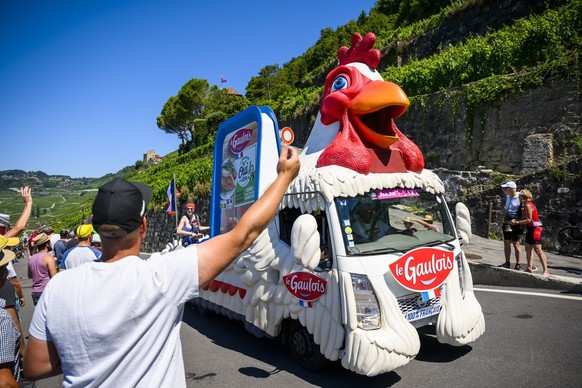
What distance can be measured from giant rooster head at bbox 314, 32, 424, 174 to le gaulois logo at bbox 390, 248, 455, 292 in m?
1.08

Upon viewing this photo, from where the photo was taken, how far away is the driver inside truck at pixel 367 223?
4.17 metres

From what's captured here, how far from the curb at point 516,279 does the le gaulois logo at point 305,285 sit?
17.3 ft

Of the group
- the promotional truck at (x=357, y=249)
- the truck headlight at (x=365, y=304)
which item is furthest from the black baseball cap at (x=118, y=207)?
the truck headlight at (x=365, y=304)

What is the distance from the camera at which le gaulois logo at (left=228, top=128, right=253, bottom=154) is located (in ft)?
19.8

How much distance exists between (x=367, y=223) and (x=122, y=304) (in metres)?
3.22

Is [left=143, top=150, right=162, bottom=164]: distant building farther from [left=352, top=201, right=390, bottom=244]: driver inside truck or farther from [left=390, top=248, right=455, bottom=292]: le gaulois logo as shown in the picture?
[left=390, top=248, right=455, bottom=292]: le gaulois logo

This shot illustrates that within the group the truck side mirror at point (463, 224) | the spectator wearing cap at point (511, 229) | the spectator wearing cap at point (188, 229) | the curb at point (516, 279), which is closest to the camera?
the truck side mirror at point (463, 224)

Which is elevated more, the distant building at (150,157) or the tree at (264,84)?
the tree at (264,84)

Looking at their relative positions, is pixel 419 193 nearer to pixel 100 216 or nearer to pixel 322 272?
pixel 322 272

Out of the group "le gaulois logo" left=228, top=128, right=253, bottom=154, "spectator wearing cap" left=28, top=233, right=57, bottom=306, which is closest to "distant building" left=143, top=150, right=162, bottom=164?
"spectator wearing cap" left=28, top=233, right=57, bottom=306

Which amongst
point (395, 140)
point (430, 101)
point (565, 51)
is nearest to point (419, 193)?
point (395, 140)

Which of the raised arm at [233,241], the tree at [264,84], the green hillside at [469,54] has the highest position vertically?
the tree at [264,84]

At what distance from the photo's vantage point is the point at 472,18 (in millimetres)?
17859

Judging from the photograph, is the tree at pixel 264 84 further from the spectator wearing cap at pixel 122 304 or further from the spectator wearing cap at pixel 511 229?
the spectator wearing cap at pixel 122 304
